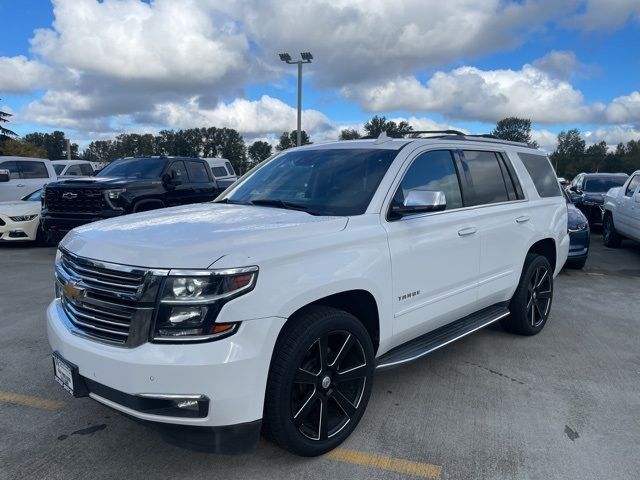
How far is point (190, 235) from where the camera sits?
109 inches

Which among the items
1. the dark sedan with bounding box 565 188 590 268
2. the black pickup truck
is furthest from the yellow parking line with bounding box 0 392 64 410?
the dark sedan with bounding box 565 188 590 268

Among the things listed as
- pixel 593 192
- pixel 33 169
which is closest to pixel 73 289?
pixel 33 169

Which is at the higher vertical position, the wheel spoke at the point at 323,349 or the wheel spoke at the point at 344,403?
the wheel spoke at the point at 323,349

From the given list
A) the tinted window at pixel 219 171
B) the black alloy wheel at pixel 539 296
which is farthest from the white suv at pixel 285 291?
the tinted window at pixel 219 171

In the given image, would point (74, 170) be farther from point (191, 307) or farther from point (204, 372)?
point (204, 372)

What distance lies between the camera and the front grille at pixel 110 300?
2.47 metres

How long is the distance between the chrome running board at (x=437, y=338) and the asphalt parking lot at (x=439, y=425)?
0.43m

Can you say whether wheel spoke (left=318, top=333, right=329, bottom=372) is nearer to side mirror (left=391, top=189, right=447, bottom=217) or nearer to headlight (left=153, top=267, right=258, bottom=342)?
A: headlight (left=153, top=267, right=258, bottom=342)

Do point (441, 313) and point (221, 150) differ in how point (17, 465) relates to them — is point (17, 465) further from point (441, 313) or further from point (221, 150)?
point (221, 150)

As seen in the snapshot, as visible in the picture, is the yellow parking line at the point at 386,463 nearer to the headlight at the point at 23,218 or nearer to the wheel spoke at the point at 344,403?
the wheel spoke at the point at 344,403

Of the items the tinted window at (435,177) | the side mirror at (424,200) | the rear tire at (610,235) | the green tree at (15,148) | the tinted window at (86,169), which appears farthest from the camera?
the green tree at (15,148)

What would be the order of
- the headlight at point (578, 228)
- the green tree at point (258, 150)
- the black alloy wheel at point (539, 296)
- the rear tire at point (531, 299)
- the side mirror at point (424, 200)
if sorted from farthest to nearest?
the green tree at point (258, 150), the headlight at point (578, 228), the black alloy wheel at point (539, 296), the rear tire at point (531, 299), the side mirror at point (424, 200)

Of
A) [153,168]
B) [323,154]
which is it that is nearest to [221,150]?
[153,168]

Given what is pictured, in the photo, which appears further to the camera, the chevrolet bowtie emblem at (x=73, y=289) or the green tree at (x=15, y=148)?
the green tree at (x=15, y=148)
